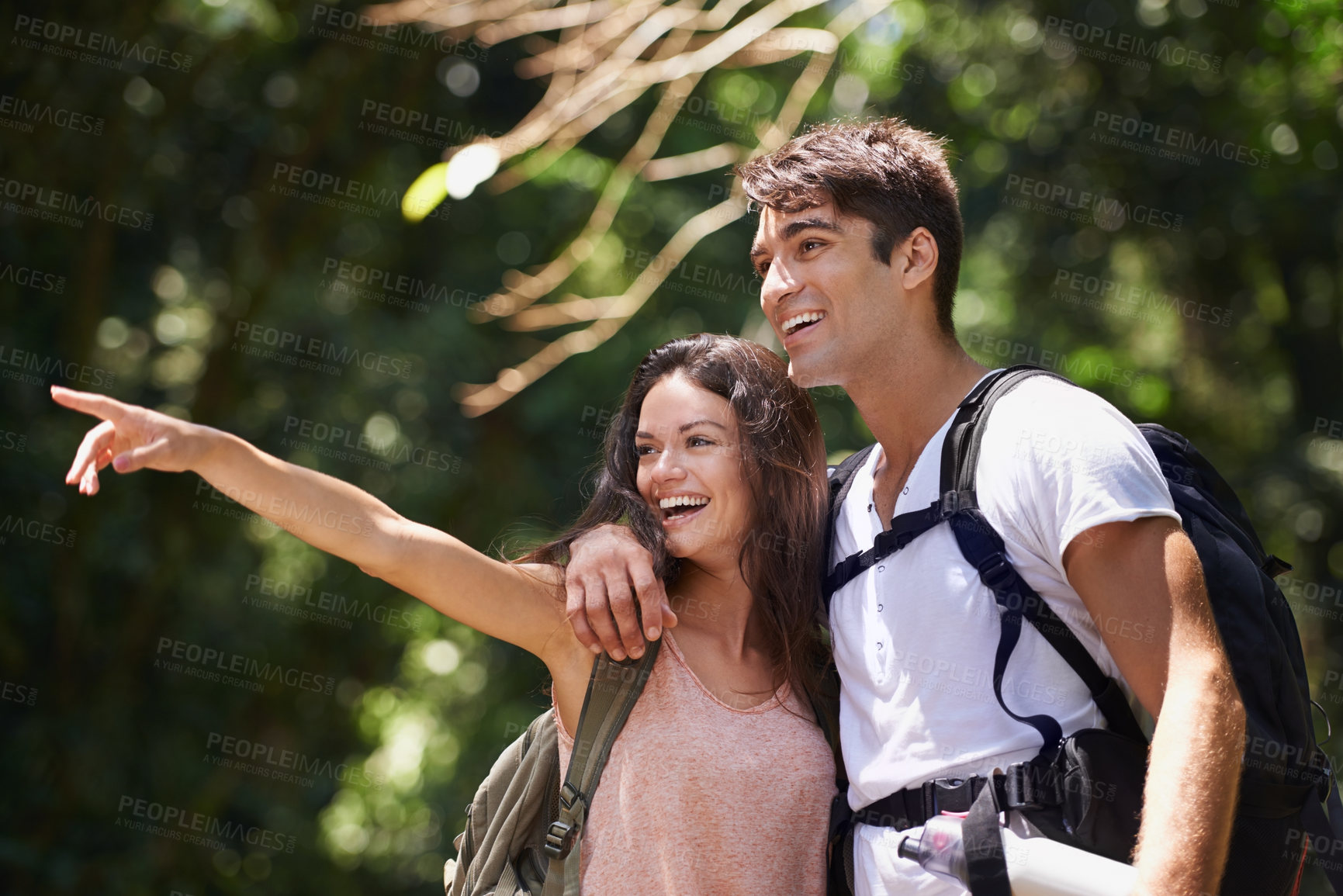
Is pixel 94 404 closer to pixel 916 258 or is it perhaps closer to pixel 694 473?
pixel 694 473

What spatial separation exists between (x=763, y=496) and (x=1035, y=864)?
3.29ft

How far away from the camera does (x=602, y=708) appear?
222 centimetres

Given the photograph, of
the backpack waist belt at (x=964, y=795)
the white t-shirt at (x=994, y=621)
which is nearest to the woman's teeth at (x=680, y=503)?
the white t-shirt at (x=994, y=621)

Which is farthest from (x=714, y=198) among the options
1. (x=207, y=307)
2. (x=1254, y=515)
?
(x=1254, y=515)

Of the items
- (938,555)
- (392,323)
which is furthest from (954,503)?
(392,323)

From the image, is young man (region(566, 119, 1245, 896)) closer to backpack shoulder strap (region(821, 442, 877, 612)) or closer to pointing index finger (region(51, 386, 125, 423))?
backpack shoulder strap (region(821, 442, 877, 612))

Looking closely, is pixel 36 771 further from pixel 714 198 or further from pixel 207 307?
pixel 714 198

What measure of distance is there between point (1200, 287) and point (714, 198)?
3.43 m

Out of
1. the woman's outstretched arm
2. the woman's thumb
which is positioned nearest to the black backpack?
the woman's outstretched arm

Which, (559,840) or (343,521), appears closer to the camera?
(343,521)


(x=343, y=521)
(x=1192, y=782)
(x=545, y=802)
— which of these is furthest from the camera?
(x=545, y=802)

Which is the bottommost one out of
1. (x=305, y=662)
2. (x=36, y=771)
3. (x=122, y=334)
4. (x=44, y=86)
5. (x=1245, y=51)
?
(x=36, y=771)

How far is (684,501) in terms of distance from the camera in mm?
2453

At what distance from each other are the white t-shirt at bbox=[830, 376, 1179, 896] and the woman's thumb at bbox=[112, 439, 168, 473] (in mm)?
1277
